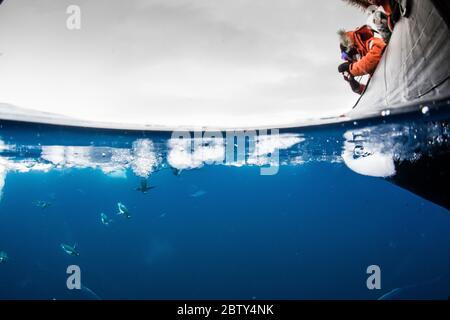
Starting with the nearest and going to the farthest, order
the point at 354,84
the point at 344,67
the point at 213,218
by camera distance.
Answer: the point at 344,67 < the point at 354,84 < the point at 213,218

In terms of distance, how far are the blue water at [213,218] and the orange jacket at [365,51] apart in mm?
1987

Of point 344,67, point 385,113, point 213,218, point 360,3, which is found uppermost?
point 360,3

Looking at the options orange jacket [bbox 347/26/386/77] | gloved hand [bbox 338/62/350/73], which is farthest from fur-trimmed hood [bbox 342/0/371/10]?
gloved hand [bbox 338/62/350/73]

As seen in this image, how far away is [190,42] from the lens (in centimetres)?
710

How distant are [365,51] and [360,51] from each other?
13cm

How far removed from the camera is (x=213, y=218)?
4284 cm

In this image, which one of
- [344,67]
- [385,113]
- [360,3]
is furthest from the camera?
[385,113]

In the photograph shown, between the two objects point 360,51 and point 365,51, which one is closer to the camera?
point 365,51

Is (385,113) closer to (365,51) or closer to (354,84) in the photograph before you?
(354,84)

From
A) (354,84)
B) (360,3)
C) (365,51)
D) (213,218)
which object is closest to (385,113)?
(354,84)

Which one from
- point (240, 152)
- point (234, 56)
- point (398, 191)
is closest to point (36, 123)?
point (234, 56)

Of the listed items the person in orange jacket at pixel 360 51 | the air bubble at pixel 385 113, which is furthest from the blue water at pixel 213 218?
the person in orange jacket at pixel 360 51
